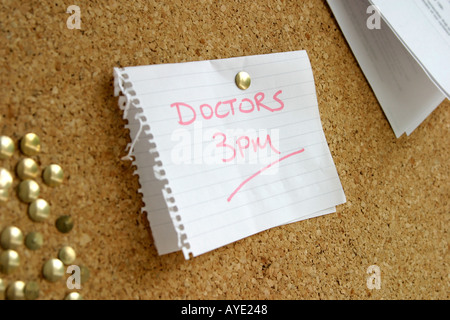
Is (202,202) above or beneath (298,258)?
above

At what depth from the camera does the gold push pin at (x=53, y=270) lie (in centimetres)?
32

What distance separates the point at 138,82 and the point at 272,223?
0.61 feet

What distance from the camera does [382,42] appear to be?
0.48 m

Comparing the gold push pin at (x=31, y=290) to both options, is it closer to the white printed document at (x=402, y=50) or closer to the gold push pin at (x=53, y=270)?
the gold push pin at (x=53, y=270)

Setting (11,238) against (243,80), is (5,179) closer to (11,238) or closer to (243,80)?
(11,238)

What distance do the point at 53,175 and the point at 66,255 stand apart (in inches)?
2.6

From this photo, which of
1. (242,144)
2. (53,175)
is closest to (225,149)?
(242,144)

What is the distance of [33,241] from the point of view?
0.31 meters

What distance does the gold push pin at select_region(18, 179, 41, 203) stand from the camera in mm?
315

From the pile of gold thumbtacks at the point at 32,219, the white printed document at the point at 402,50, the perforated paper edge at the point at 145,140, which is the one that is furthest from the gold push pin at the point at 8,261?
the white printed document at the point at 402,50

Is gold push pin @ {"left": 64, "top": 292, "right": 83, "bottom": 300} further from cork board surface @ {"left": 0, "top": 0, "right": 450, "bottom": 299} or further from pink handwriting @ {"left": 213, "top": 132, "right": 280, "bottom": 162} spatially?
pink handwriting @ {"left": 213, "top": 132, "right": 280, "bottom": 162}
